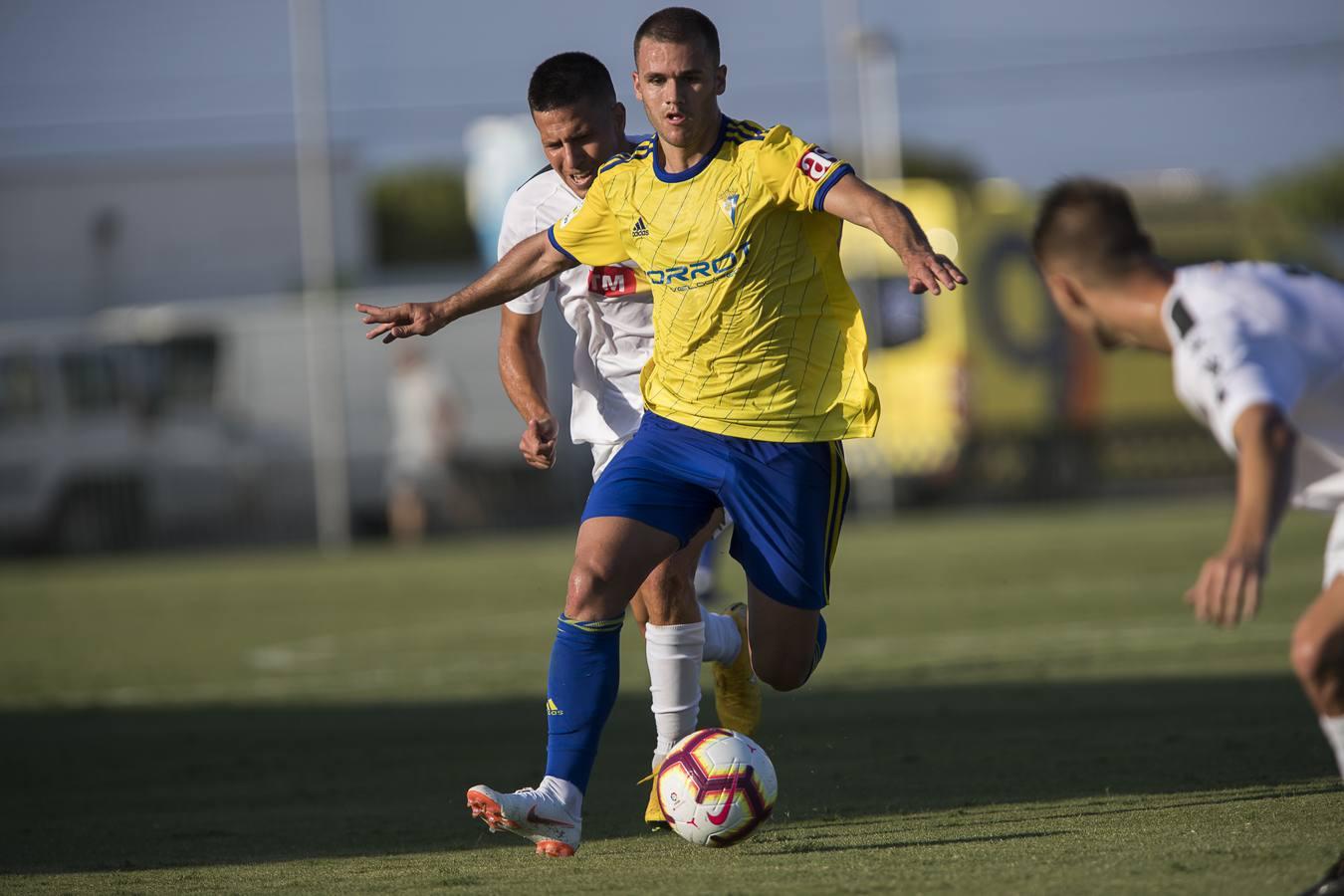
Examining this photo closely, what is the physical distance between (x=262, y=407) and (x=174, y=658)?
14.5 meters

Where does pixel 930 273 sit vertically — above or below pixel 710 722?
above

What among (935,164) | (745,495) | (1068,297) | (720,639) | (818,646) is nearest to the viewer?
(1068,297)

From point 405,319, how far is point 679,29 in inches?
50.3

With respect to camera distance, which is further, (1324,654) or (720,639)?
(720,639)

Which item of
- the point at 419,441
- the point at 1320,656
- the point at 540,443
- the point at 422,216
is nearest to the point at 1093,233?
the point at 1320,656

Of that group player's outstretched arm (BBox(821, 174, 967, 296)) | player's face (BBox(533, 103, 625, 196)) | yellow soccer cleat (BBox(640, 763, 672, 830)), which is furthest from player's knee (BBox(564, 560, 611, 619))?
player's face (BBox(533, 103, 625, 196))

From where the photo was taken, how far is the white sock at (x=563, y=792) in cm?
534

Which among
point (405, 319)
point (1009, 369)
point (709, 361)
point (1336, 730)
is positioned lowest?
point (1009, 369)

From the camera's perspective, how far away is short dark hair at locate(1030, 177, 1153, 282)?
4.45 m

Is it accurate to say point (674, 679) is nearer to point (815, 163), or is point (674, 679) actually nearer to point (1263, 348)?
point (815, 163)

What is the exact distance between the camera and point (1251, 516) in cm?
390

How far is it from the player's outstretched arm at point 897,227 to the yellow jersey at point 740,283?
0.19m

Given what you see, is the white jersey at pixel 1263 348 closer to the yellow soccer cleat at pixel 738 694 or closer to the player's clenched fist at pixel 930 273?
the player's clenched fist at pixel 930 273

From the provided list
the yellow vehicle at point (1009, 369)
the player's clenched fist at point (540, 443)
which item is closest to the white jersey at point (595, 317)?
the player's clenched fist at point (540, 443)
